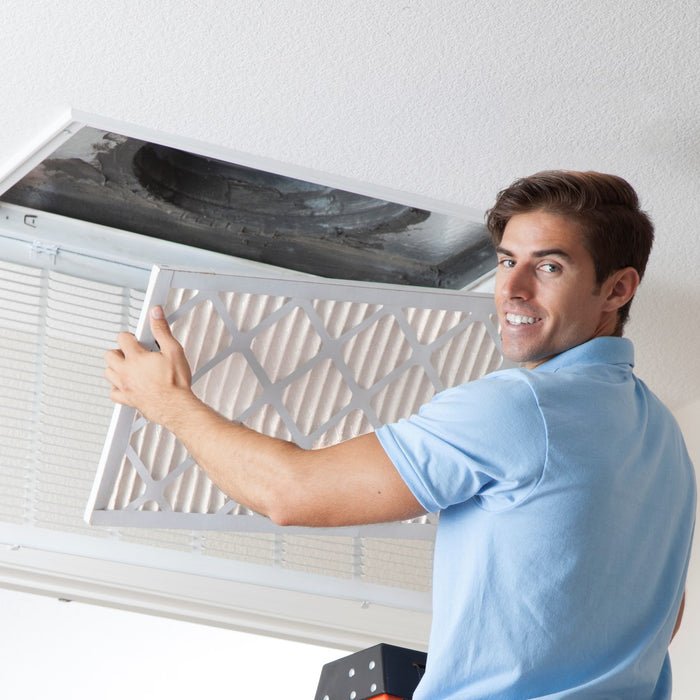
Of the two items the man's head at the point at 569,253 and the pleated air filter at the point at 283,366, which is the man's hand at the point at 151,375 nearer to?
the pleated air filter at the point at 283,366

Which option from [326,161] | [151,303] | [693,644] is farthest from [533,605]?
[693,644]

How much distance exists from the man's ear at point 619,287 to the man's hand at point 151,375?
0.58m

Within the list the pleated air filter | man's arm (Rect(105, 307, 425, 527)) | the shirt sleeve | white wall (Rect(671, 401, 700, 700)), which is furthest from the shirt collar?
white wall (Rect(671, 401, 700, 700))

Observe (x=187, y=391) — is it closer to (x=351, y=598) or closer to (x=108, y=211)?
(x=108, y=211)

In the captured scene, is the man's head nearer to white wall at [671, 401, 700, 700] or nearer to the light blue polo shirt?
the light blue polo shirt

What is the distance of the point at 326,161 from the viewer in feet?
5.81

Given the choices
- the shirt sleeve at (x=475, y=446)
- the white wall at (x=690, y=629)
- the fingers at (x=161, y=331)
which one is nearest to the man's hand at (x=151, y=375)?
the fingers at (x=161, y=331)

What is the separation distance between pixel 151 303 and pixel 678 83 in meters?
0.88

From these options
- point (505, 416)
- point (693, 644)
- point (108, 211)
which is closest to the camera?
point (505, 416)

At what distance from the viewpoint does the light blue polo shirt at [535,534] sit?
1.06 metres

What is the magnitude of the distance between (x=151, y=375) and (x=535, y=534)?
60 cm

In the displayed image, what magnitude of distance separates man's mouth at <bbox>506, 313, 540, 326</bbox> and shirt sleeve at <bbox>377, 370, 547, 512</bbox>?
0.55 ft

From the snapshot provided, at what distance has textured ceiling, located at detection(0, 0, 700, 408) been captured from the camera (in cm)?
140

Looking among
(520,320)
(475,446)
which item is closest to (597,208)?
(520,320)
